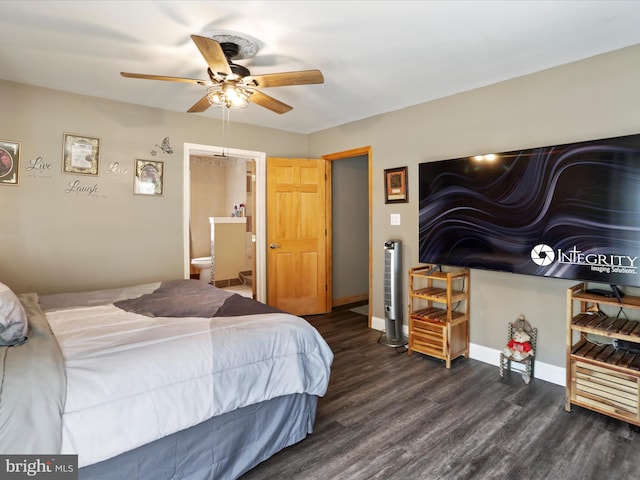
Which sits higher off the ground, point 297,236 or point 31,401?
point 297,236

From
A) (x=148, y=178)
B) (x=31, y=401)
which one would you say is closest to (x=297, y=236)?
(x=148, y=178)

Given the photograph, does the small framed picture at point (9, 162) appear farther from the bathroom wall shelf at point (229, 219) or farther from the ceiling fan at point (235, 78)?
the bathroom wall shelf at point (229, 219)

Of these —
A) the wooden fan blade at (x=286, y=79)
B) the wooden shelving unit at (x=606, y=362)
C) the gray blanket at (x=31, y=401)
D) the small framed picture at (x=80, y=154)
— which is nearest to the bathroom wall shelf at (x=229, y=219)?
the small framed picture at (x=80, y=154)

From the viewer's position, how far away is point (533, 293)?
9.55 ft

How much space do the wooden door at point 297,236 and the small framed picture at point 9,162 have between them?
2.52 meters

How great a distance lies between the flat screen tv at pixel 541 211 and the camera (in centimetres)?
224

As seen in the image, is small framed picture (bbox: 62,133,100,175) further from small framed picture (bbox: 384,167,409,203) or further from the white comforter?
small framed picture (bbox: 384,167,409,203)

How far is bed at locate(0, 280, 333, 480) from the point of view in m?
1.28

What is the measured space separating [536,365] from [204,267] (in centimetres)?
514

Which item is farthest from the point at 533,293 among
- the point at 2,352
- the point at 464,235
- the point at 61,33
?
the point at 61,33

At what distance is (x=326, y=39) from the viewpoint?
2.37m

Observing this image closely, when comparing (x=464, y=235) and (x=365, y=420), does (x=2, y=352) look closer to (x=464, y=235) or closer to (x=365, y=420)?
(x=365, y=420)

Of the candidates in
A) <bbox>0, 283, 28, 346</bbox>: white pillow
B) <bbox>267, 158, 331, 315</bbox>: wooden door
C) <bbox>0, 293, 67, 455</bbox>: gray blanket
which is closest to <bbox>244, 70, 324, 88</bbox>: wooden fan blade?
<bbox>0, 283, 28, 346</bbox>: white pillow

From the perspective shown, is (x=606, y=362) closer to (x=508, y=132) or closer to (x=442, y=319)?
(x=442, y=319)
